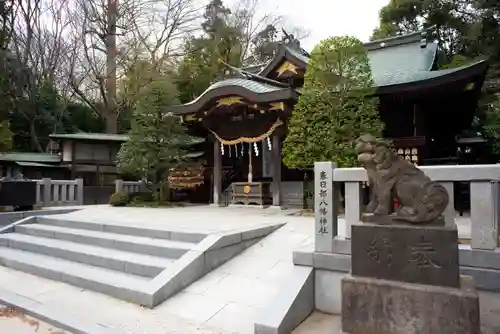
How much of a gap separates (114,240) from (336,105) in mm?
6524

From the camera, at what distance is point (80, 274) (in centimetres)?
546

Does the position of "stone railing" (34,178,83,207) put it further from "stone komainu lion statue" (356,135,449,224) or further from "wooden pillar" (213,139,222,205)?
"stone komainu lion statue" (356,135,449,224)

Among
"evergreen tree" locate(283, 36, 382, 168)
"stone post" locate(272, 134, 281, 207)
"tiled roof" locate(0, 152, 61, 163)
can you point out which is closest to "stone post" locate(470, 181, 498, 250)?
"evergreen tree" locate(283, 36, 382, 168)

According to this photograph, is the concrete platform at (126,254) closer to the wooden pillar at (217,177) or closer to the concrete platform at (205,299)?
the concrete platform at (205,299)

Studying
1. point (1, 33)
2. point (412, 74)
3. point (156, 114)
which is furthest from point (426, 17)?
point (1, 33)

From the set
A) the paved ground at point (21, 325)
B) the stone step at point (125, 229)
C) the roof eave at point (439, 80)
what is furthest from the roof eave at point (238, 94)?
the paved ground at point (21, 325)

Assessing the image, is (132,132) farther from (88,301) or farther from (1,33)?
(1,33)

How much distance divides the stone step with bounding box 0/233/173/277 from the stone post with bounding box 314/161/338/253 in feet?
7.95

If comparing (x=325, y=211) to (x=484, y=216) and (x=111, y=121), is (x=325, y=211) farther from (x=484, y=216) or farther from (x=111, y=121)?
(x=111, y=121)

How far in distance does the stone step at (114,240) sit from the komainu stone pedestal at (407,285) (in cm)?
296

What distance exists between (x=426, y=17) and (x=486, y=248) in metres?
25.0

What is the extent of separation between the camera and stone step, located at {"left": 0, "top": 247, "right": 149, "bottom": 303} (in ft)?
15.7

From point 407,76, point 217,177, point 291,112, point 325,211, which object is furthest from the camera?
point 217,177

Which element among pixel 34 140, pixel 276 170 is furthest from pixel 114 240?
pixel 34 140
